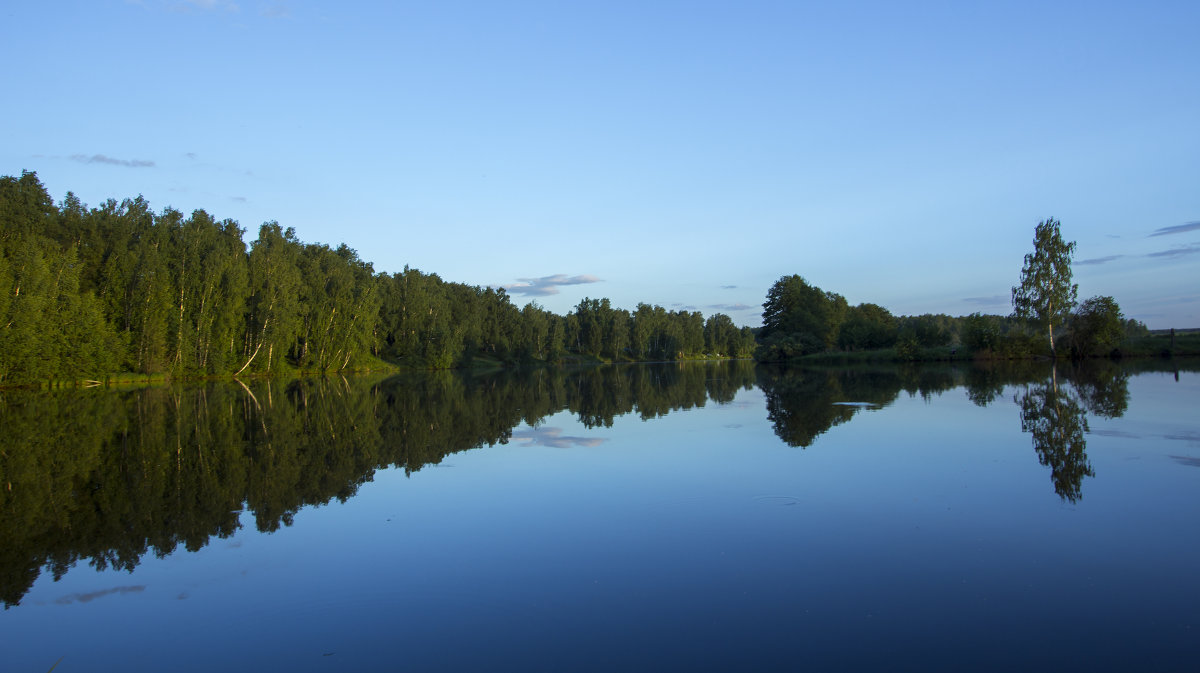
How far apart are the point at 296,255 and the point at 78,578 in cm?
5868

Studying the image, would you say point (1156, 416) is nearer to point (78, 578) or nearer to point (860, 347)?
point (78, 578)

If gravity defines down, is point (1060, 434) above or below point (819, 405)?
below

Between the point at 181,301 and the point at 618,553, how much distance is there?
46464mm

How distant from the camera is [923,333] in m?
59.1

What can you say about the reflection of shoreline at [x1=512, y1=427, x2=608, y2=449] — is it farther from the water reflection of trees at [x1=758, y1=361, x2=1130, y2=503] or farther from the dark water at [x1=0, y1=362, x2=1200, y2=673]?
the water reflection of trees at [x1=758, y1=361, x2=1130, y2=503]

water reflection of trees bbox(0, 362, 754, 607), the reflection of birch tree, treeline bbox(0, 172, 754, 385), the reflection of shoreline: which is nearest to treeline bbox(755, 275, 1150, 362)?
the reflection of birch tree

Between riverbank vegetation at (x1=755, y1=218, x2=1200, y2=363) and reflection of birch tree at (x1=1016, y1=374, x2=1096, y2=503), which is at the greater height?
riverbank vegetation at (x1=755, y1=218, x2=1200, y2=363)

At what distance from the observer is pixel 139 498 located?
351 inches

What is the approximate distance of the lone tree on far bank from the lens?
47.5m

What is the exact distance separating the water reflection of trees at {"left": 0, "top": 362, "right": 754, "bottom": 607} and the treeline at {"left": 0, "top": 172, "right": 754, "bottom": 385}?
9911 millimetres

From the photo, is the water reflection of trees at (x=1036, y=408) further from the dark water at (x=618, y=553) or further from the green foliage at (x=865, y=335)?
the green foliage at (x=865, y=335)

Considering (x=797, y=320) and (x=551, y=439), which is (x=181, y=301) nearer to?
(x=551, y=439)

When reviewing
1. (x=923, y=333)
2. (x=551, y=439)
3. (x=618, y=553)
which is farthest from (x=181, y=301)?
(x=923, y=333)

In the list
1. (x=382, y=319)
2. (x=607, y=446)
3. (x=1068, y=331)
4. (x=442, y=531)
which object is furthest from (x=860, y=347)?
(x=442, y=531)
